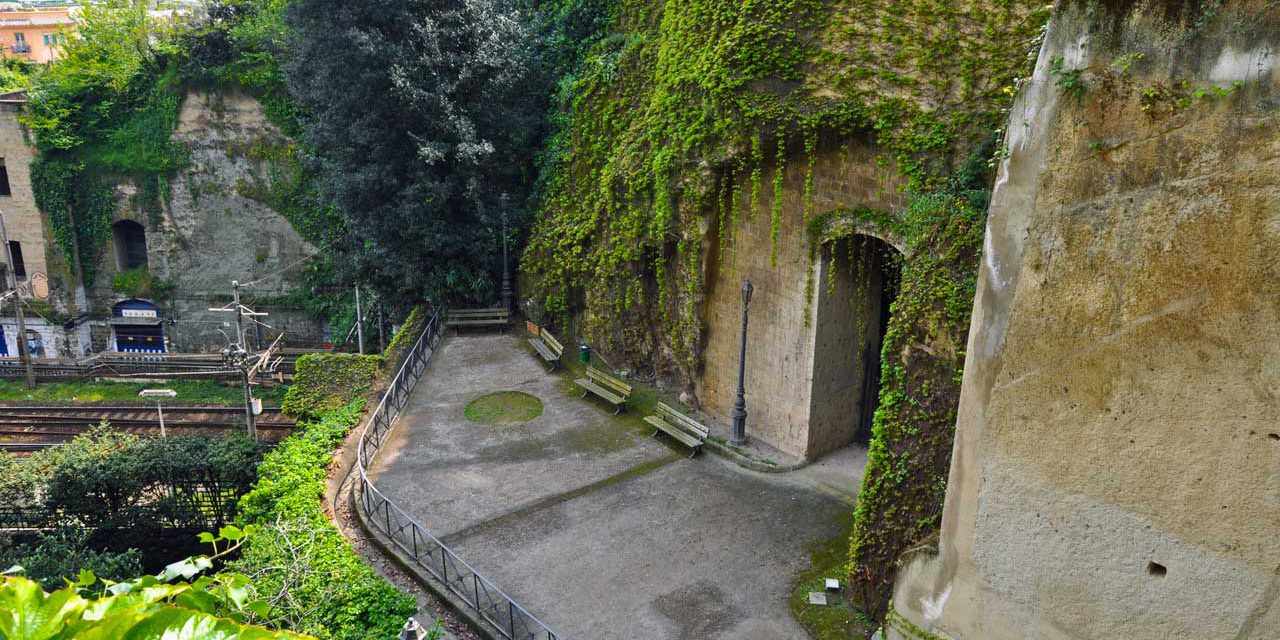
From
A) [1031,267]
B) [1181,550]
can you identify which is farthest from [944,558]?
[1031,267]

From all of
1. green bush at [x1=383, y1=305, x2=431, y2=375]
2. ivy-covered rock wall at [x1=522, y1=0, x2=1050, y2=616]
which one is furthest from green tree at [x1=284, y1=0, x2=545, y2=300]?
ivy-covered rock wall at [x1=522, y1=0, x2=1050, y2=616]

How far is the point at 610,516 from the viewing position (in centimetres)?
1330

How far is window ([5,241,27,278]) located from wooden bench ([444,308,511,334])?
20.4 m

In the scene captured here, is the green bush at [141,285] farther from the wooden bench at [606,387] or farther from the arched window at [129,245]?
the wooden bench at [606,387]

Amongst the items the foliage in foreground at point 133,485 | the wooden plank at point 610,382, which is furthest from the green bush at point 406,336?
the wooden plank at point 610,382

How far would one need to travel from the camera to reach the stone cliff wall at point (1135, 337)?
658 centimetres

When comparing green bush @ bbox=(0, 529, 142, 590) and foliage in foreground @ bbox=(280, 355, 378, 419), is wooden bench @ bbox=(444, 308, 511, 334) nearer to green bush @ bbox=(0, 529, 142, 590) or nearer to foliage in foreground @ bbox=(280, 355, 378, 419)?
foliage in foreground @ bbox=(280, 355, 378, 419)

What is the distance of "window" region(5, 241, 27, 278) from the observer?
3180cm

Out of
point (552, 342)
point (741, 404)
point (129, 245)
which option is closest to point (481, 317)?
point (552, 342)

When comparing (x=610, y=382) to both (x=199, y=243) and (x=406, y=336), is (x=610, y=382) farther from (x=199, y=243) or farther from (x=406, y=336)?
(x=199, y=243)

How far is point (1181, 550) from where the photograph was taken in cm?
726

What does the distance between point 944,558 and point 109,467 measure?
1554 cm

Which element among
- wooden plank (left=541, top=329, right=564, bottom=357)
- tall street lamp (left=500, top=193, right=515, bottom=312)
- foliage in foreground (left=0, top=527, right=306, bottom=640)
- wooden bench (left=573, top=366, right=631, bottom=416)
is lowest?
wooden bench (left=573, top=366, right=631, bottom=416)

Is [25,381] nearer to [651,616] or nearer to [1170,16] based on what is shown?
[651,616]
